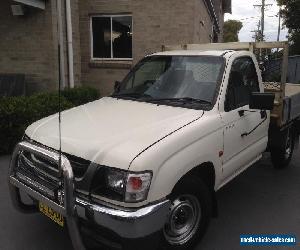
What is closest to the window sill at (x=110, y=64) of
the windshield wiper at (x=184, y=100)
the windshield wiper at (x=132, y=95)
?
the windshield wiper at (x=132, y=95)

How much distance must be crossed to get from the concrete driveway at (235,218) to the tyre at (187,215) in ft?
1.00

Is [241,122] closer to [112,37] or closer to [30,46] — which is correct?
[30,46]

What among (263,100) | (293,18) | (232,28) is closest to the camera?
(263,100)

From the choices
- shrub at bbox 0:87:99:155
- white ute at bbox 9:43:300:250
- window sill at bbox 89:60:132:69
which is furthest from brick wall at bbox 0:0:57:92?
white ute at bbox 9:43:300:250

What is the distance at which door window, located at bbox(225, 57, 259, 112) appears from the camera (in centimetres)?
429

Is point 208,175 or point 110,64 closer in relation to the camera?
point 208,175

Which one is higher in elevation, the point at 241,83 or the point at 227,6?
the point at 227,6

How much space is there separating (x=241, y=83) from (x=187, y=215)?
1918 millimetres

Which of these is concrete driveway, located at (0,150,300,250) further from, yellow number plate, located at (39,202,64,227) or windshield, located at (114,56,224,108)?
windshield, located at (114,56,224,108)

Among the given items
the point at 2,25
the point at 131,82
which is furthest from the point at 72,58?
the point at 131,82

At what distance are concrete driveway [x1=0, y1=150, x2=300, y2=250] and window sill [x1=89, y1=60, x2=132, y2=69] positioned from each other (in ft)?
21.0

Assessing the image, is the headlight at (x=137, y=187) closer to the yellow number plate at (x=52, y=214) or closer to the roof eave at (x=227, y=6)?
the yellow number plate at (x=52, y=214)

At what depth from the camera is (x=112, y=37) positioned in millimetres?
11828

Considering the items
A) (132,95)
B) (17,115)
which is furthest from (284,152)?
(17,115)
